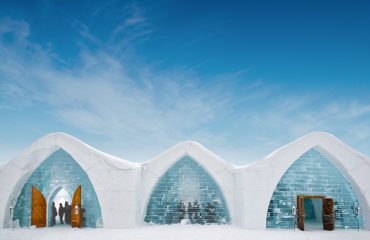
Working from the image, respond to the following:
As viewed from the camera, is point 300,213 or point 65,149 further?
point 65,149

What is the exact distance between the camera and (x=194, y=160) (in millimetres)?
15023

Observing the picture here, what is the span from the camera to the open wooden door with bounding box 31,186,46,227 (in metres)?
14.0

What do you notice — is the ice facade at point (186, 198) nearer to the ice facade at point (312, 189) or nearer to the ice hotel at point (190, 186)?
the ice hotel at point (190, 186)

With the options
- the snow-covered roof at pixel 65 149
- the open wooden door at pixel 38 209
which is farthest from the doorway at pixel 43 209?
the snow-covered roof at pixel 65 149

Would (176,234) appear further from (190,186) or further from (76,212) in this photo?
(76,212)

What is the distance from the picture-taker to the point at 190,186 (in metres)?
14.9

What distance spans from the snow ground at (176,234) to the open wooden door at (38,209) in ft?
2.17

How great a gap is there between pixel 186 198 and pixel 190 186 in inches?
21.1

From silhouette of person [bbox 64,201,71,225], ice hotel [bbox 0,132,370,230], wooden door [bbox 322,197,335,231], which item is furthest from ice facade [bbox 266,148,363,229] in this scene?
silhouette of person [bbox 64,201,71,225]

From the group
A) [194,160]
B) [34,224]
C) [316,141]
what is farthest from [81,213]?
[316,141]

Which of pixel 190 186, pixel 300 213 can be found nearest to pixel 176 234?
pixel 190 186

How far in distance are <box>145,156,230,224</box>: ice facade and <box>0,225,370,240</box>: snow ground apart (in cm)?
103

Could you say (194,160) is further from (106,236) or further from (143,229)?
(106,236)

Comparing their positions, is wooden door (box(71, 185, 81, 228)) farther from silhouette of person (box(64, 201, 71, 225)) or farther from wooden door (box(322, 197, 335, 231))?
wooden door (box(322, 197, 335, 231))
